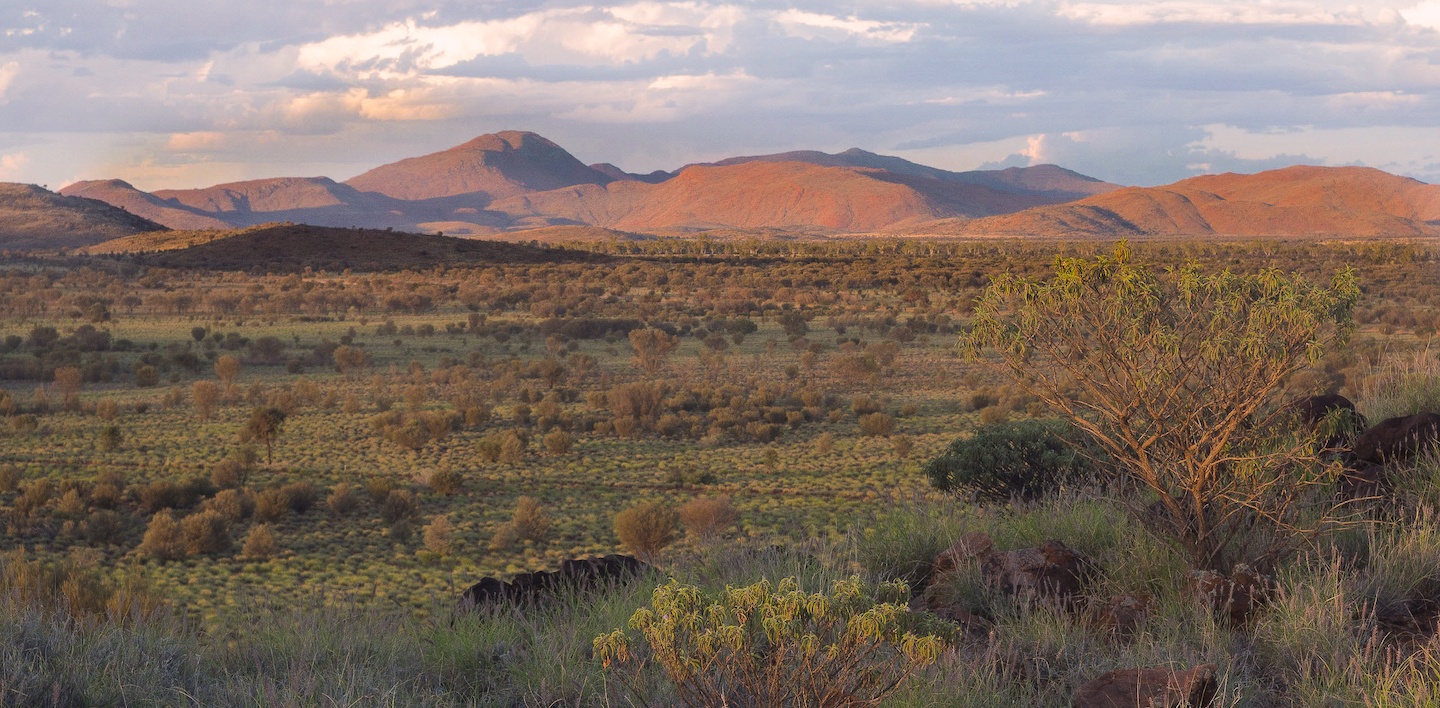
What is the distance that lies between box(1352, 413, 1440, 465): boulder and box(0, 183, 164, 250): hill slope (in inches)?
4724

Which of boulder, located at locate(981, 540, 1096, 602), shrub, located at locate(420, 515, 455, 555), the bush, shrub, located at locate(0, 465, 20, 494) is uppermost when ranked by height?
boulder, located at locate(981, 540, 1096, 602)

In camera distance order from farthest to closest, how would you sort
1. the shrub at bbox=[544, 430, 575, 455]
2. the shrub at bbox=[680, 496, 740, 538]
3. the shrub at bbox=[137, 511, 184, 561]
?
the shrub at bbox=[544, 430, 575, 455] < the shrub at bbox=[680, 496, 740, 538] < the shrub at bbox=[137, 511, 184, 561]

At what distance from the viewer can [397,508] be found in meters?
16.4

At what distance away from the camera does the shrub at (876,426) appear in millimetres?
23109

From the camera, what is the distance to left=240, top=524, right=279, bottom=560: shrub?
1468 cm

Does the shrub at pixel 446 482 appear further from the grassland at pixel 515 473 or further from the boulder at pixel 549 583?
the boulder at pixel 549 583

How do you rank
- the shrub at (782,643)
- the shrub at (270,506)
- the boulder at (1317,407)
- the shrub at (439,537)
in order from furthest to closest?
1. the shrub at (270,506)
2. the shrub at (439,537)
3. the boulder at (1317,407)
4. the shrub at (782,643)

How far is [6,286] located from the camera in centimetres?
5447

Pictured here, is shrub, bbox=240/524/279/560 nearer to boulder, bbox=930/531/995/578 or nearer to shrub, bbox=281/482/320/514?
shrub, bbox=281/482/320/514

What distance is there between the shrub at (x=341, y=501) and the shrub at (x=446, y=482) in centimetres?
128

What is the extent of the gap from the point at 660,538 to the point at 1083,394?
8.20 meters

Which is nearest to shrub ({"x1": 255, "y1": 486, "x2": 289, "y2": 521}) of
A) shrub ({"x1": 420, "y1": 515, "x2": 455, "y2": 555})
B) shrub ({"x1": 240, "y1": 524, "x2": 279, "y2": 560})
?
shrub ({"x1": 240, "y1": 524, "x2": 279, "y2": 560})

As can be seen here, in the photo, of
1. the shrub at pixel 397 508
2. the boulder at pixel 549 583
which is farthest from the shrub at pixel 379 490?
the boulder at pixel 549 583

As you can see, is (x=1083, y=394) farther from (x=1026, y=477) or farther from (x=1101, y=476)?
(x=1026, y=477)
